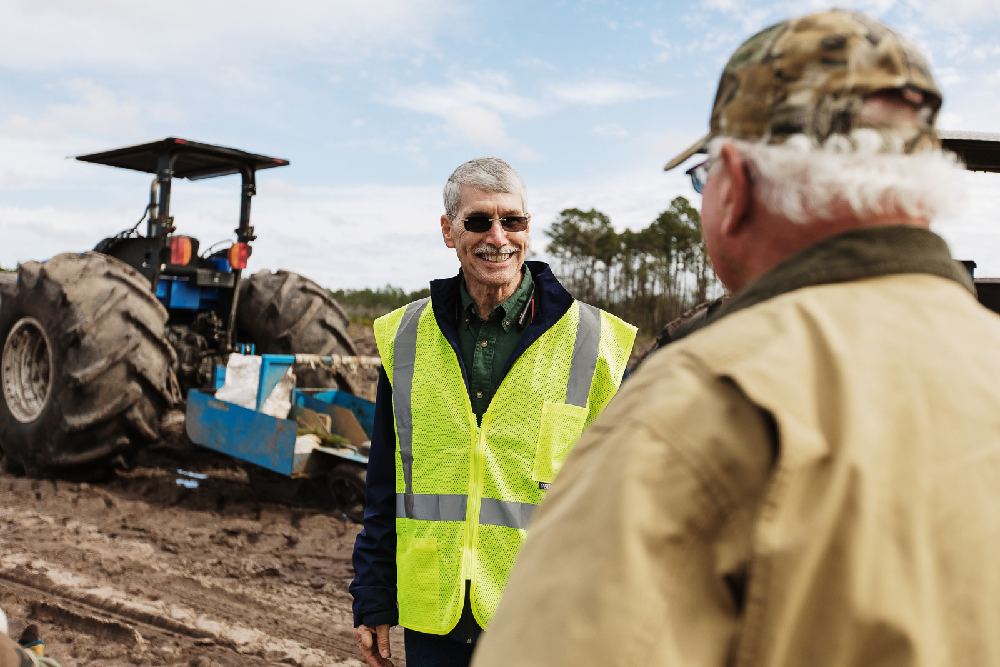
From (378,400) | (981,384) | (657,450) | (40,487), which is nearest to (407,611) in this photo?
(378,400)

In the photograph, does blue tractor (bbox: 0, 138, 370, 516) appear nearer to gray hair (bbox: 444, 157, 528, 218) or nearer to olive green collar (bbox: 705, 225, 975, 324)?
gray hair (bbox: 444, 157, 528, 218)

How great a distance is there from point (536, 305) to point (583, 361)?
215 mm

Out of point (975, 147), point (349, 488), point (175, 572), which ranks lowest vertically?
point (175, 572)

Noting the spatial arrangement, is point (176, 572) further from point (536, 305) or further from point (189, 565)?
point (536, 305)

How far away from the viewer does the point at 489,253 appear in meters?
2.21

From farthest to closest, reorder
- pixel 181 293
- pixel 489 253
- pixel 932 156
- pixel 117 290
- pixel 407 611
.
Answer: pixel 181 293
pixel 117 290
pixel 489 253
pixel 407 611
pixel 932 156

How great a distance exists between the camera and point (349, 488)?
17.6 ft

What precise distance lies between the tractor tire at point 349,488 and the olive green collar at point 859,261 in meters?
4.48

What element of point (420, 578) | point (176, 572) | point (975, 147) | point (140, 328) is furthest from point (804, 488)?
point (140, 328)

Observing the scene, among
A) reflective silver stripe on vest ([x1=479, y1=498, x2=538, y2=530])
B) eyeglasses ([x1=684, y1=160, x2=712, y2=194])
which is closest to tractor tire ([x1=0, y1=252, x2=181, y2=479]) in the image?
reflective silver stripe on vest ([x1=479, y1=498, x2=538, y2=530])

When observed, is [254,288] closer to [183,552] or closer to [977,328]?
[183,552]

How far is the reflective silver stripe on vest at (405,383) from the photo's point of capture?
2125 mm

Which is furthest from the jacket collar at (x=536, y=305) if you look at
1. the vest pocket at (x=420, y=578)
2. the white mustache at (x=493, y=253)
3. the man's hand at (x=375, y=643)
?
the man's hand at (x=375, y=643)

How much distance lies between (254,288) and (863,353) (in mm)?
7240
